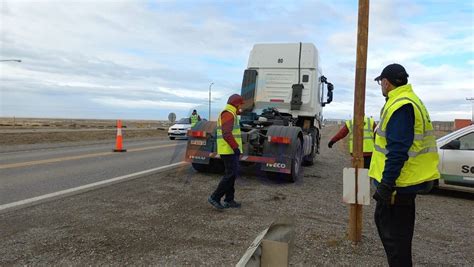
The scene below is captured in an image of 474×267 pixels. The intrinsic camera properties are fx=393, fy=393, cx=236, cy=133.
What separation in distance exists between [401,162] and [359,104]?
193 centimetres

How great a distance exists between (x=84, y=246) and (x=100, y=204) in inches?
77.7

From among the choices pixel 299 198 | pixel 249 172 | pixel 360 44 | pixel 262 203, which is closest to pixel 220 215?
pixel 262 203

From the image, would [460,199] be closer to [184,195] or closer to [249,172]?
[249,172]

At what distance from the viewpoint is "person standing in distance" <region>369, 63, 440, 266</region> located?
307 centimetres

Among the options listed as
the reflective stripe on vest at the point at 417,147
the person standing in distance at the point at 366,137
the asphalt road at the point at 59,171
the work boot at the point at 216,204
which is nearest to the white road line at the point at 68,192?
the asphalt road at the point at 59,171

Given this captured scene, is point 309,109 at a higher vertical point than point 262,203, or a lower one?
higher

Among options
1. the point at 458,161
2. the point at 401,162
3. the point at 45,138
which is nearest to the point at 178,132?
the point at 45,138

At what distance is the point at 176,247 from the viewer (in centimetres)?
443

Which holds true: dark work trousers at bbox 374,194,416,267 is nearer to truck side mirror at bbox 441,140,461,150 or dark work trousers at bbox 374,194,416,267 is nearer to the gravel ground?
the gravel ground

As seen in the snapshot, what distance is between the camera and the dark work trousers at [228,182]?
6254 mm

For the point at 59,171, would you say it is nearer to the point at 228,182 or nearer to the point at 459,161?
the point at 228,182

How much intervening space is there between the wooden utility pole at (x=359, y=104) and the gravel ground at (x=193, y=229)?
0.82ft

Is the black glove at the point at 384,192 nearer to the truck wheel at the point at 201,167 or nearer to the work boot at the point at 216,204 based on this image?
the work boot at the point at 216,204

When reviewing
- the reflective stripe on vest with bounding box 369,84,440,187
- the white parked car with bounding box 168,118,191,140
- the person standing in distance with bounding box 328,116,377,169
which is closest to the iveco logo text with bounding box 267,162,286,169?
the person standing in distance with bounding box 328,116,377,169
